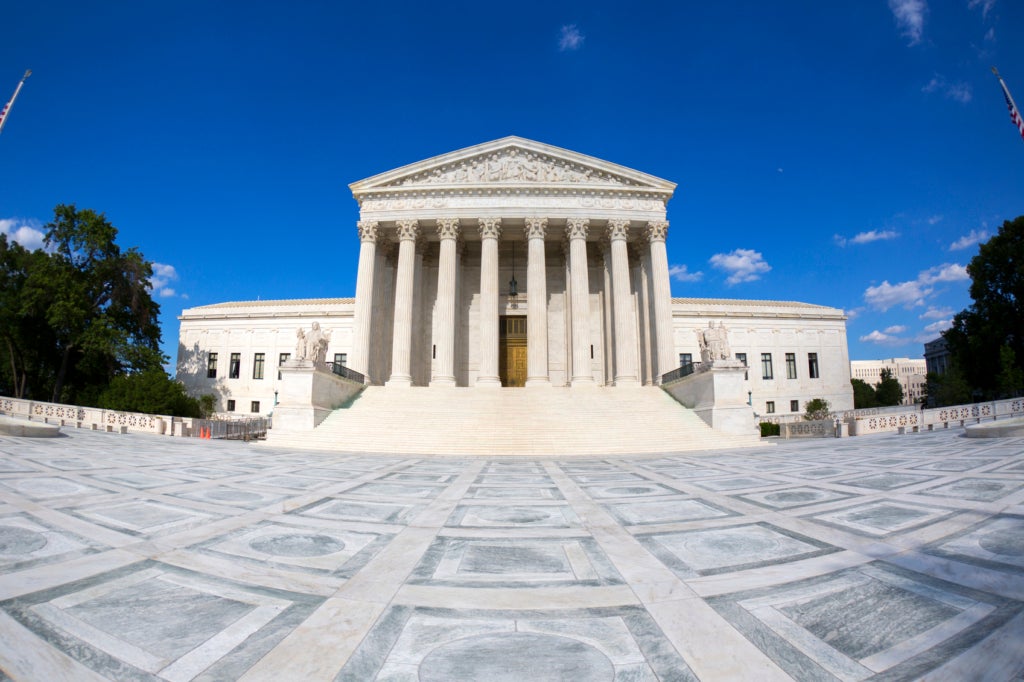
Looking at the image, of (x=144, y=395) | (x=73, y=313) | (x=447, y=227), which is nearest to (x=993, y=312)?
(x=447, y=227)

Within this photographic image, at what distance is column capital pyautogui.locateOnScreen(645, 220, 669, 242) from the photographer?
29.3 meters

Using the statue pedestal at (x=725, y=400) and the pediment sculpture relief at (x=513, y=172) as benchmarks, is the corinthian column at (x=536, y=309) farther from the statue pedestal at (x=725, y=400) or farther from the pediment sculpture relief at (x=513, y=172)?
the statue pedestal at (x=725, y=400)

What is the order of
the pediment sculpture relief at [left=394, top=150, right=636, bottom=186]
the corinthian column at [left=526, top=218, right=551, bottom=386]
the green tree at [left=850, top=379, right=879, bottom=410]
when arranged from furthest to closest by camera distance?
the green tree at [left=850, top=379, right=879, bottom=410], the pediment sculpture relief at [left=394, top=150, right=636, bottom=186], the corinthian column at [left=526, top=218, right=551, bottom=386]

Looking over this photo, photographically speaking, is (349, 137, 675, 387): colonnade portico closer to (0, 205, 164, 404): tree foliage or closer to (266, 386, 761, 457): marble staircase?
(266, 386, 761, 457): marble staircase

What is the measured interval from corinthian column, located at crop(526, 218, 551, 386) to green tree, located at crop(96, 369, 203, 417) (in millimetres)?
22246

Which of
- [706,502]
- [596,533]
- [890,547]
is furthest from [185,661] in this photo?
[706,502]

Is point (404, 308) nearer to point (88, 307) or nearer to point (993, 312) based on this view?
point (88, 307)

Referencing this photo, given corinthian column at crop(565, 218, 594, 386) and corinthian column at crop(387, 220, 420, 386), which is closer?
corinthian column at crop(565, 218, 594, 386)

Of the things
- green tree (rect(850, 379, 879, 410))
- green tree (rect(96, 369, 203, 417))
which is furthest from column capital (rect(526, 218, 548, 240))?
green tree (rect(850, 379, 879, 410))

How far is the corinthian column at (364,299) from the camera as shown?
28.1m

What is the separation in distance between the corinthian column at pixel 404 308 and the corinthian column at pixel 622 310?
1268cm

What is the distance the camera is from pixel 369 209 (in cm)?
2952

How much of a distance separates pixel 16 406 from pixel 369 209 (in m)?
20.1

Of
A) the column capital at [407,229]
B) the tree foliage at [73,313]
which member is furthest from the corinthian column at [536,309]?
the tree foliage at [73,313]
